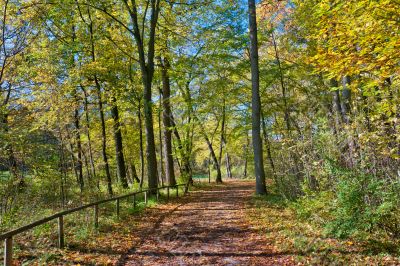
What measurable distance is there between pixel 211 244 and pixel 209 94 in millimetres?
17771

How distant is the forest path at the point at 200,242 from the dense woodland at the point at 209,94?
161 centimetres

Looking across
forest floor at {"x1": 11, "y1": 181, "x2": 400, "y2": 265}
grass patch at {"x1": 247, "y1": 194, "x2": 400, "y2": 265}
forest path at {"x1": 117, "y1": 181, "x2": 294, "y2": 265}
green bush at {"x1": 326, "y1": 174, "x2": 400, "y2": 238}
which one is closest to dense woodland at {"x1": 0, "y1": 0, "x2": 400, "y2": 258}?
green bush at {"x1": 326, "y1": 174, "x2": 400, "y2": 238}

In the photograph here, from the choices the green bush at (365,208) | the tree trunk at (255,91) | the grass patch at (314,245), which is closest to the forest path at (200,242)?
the grass patch at (314,245)

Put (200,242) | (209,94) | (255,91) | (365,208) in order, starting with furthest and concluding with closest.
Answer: (209,94) → (255,91) → (200,242) → (365,208)

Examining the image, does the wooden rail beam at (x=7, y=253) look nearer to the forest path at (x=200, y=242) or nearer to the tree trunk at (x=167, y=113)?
the forest path at (x=200, y=242)

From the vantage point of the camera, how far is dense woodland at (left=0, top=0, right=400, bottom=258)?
256 inches

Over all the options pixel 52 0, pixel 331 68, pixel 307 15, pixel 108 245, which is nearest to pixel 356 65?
pixel 331 68

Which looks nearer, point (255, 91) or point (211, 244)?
point (211, 244)

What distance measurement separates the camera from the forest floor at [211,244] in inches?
243

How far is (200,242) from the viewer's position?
7.97m

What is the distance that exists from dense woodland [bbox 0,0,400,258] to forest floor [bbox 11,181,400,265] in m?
0.65

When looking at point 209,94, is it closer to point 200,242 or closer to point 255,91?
point 255,91

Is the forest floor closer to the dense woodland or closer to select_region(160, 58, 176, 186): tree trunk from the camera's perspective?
the dense woodland

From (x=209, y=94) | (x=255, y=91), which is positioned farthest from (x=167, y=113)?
(x=255, y=91)
